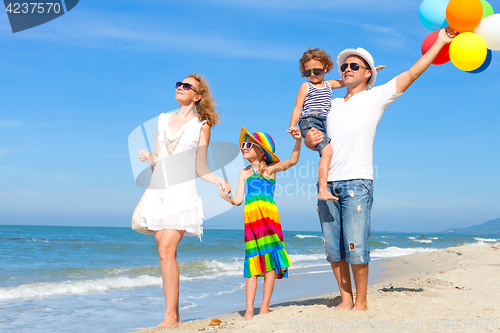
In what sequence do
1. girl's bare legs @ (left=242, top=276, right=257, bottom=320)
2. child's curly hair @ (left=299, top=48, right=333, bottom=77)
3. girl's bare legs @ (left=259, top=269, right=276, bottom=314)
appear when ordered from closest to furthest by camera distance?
girl's bare legs @ (left=242, top=276, right=257, bottom=320)
girl's bare legs @ (left=259, top=269, right=276, bottom=314)
child's curly hair @ (left=299, top=48, right=333, bottom=77)

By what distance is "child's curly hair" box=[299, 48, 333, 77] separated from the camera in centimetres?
423

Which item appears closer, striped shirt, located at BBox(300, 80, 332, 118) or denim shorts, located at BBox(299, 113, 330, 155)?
denim shorts, located at BBox(299, 113, 330, 155)

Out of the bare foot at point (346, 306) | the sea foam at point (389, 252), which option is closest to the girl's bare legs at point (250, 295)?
the bare foot at point (346, 306)

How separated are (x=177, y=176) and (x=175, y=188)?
115mm

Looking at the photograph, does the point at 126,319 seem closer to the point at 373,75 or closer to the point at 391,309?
the point at 391,309

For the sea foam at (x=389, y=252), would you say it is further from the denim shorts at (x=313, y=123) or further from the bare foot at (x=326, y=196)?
the bare foot at (x=326, y=196)

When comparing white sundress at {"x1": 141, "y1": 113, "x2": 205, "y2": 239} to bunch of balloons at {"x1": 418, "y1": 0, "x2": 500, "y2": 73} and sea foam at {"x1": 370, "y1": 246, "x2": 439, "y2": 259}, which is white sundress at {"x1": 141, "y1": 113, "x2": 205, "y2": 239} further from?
sea foam at {"x1": 370, "y1": 246, "x2": 439, "y2": 259}

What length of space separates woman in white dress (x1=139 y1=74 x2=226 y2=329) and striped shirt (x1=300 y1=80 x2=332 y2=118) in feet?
3.01

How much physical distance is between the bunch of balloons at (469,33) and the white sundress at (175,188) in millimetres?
2407

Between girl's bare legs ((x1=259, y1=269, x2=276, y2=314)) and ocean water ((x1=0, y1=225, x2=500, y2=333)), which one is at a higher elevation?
girl's bare legs ((x1=259, y1=269, x2=276, y2=314))

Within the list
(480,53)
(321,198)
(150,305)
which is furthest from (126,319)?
(480,53)

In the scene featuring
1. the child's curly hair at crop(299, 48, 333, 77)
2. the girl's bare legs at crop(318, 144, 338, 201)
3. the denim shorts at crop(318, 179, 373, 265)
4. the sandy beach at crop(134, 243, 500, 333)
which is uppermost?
the child's curly hair at crop(299, 48, 333, 77)

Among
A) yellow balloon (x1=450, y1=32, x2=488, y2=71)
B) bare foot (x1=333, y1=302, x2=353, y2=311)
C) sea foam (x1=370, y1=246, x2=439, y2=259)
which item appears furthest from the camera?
sea foam (x1=370, y1=246, x2=439, y2=259)

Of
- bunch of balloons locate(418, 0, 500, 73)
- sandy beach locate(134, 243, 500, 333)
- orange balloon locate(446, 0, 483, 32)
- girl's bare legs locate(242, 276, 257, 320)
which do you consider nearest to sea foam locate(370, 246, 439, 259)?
sandy beach locate(134, 243, 500, 333)
